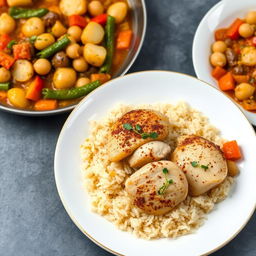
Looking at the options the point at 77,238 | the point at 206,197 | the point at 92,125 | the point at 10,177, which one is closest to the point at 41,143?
the point at 10,177

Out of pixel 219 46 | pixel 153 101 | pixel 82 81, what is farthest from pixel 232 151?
pixel 82 81

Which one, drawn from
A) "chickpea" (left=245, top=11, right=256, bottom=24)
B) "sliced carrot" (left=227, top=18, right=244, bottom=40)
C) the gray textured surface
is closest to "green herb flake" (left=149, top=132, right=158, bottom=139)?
the gray textured surface

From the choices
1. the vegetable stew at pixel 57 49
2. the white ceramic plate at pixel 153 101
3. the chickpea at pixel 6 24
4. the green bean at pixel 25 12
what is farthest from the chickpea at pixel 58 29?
the white ceramic plate at pixel 153 101

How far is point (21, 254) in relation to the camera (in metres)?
4.01

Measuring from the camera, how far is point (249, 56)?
447 cm

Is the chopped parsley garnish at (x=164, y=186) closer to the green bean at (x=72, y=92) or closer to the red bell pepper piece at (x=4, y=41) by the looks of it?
the green bean at (x=72, y=92)

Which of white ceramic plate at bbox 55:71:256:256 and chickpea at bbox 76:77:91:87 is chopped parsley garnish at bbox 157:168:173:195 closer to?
Answer: white ceramic plate at bbox 55:71:256:256

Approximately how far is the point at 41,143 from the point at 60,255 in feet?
3.54

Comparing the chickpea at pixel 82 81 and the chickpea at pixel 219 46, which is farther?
the chickpea at pixel 219 46

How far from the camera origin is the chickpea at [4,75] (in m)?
4.33

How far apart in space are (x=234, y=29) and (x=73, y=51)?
1.65 metres

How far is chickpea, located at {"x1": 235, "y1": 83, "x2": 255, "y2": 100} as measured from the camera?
4.35 meters

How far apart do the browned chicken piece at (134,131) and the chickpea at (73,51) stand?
1022 mm

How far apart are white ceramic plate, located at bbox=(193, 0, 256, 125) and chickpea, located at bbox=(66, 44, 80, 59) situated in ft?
3.73
